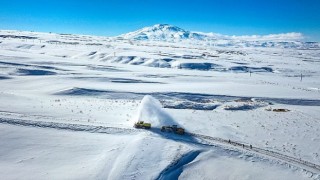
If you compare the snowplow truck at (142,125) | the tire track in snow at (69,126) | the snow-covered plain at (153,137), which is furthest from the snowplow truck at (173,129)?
the tire track in snow at (69,126)

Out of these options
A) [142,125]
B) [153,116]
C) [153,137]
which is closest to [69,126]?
[142,125]

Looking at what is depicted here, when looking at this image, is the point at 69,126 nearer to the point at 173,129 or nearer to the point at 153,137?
the point at 153,137

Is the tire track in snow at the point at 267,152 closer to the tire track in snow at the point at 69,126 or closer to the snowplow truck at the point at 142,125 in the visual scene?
the snowplow truck at the point at 142,125

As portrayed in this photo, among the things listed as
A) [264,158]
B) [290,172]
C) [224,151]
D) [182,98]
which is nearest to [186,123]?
[224,151]

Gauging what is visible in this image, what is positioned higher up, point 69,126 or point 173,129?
point 69,126

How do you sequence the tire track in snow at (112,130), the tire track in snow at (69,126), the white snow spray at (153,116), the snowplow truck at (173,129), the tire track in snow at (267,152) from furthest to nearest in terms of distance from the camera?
the white snow spray at (153,116) < the snowplow truck at (173,129) < the tire track in snow at (69,126) < the tire track in snow at (112,130) < the tire track in snow at (267,152)

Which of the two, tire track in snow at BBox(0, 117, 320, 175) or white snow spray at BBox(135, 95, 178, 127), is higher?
white snow spray at BBox(135, 95, 178, 127)

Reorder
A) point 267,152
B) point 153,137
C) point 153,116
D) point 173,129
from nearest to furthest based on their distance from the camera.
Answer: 1. point 267,152
2. point 153,137
3. point 173,129
4. point 153,116

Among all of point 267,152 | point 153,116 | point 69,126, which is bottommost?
point 267,152

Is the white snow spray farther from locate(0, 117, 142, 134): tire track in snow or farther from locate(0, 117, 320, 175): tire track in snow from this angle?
locate(0, 117, 142, 134): tire track in snow

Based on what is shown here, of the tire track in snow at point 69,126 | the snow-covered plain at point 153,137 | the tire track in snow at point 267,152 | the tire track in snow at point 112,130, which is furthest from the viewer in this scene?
the tire track in snow at point 69,126

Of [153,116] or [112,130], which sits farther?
[153,116]

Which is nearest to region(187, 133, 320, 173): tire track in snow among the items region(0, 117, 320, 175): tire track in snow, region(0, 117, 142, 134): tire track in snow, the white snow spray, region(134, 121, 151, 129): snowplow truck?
region(0, 117, 320, 175): tire track in snow

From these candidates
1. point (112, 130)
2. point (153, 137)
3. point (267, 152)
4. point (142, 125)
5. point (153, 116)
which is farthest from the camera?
point (153, 116)
